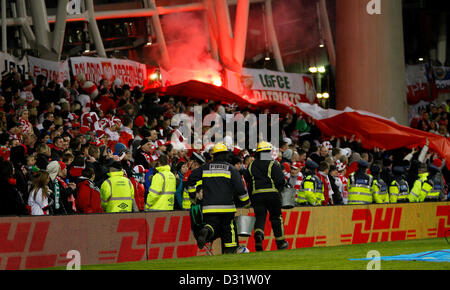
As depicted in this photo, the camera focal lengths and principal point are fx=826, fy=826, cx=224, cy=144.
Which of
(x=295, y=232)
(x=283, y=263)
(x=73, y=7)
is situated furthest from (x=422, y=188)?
(x=73, y=7)

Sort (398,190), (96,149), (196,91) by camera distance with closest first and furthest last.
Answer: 1. (96,149)
2. (398,190)
3. (196,91)

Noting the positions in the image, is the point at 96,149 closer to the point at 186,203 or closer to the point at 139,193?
the point at 139,193

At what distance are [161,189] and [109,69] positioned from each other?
9870 millimetres

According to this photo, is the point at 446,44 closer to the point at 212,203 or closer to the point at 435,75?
the point at 435,75

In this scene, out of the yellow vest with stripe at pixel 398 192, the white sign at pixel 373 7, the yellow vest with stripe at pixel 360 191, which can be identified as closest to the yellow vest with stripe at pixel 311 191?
the yellow vest with stripe at pixel 360 191

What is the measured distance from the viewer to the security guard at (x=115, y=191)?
13.8 meters

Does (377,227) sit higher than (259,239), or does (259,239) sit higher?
(259,239)

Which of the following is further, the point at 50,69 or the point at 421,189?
the point at 50,69

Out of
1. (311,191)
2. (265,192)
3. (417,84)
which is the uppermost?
(265,192)

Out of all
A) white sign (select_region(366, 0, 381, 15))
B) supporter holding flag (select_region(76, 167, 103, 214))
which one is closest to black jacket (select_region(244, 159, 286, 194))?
supporter holding flag (select_region(76, 167, 103, 214))

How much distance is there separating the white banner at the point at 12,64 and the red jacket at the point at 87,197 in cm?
662

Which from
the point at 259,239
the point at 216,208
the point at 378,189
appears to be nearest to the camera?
the point at 216,208

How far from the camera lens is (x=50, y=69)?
20938 mm

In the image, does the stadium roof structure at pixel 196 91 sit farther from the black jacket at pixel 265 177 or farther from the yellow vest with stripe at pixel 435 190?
the black jacket at pixel 265 177
